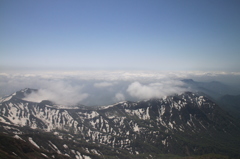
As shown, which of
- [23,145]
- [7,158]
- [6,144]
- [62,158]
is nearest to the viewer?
[7,158]

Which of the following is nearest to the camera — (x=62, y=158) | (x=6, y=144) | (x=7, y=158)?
(x=7, y=158)

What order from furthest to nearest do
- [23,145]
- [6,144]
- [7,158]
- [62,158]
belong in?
[62,158] < [23,145] < [6,144] < [7,158]

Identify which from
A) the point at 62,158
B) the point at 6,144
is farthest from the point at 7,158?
the point at 62,158

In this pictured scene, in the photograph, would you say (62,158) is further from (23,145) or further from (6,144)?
(6,144)

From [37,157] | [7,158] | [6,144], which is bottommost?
[37,157]

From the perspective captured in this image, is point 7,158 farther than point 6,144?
No

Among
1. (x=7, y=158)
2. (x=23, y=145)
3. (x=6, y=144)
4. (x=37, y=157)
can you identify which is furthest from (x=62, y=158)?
(x=7, y=158)

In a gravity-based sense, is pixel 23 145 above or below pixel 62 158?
above

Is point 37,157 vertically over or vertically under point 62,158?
over

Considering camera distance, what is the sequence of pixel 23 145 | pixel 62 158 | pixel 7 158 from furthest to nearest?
pixel 62 158
pixel 23 145
pixel 7 158
